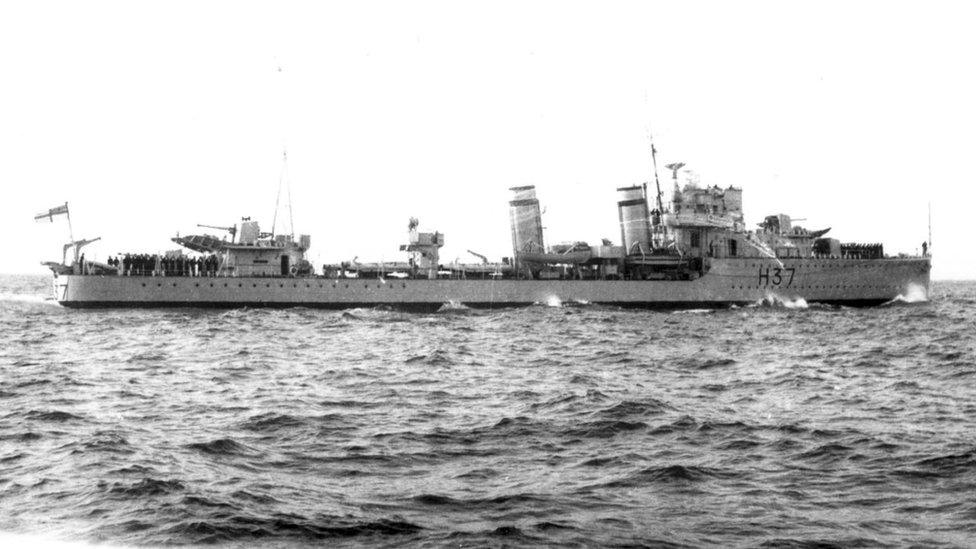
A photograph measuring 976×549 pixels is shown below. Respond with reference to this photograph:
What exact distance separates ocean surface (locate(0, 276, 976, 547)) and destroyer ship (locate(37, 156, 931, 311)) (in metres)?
21.4

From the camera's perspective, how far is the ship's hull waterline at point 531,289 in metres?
45.4

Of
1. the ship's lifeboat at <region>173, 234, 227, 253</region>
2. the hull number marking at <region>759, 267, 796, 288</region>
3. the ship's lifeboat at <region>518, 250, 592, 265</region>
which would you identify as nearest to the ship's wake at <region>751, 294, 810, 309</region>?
the hull number marking at <region>759, 267, 796, 288</region>

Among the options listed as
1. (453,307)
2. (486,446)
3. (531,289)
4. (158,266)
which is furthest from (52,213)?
(486,446)

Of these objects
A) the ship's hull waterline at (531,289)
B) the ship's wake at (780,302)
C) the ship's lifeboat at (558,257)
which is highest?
the ship's lifeboat at (558,257)

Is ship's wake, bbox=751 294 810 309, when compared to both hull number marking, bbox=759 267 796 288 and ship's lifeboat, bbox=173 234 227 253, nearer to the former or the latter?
hull number marking, bbox=759 267 796 288

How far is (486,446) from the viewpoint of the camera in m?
12.1

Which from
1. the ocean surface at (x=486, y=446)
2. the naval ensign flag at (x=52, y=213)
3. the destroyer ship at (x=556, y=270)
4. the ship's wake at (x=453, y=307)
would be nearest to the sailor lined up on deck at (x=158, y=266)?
the destroyer ship at (x=556, y=270)

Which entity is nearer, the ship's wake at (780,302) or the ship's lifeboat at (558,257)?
the ship's lifeboat at (558,257)

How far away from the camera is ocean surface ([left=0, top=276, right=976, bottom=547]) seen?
8.47 meters

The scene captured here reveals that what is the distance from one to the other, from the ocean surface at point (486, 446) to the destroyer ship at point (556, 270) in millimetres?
21421

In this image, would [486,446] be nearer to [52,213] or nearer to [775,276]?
[52,213]

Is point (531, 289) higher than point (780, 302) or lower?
higher

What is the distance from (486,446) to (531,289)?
1534 inches

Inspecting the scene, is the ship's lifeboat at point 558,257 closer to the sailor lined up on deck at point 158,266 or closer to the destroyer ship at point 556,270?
the destroyer ship at point 556,270
